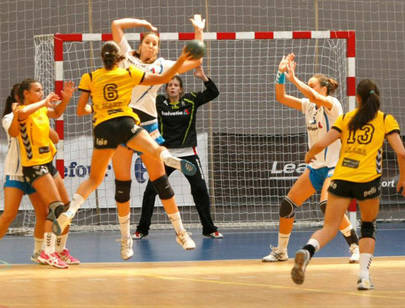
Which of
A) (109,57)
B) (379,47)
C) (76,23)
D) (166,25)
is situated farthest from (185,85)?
(109,57)

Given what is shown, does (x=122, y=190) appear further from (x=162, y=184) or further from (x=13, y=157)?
(x=13, y=157)

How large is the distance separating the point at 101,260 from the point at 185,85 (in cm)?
546

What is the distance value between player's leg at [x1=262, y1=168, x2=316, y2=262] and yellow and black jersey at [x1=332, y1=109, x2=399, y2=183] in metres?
1.61

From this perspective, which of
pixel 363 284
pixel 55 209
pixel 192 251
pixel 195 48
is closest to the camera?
pixel 363 284

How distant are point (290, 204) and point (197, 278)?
4.69 ft

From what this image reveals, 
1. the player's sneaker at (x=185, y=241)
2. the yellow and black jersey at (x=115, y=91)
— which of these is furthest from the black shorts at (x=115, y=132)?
the player's sneaker at (x=185, y=241)

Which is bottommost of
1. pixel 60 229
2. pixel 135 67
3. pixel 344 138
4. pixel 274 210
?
pixel 274 210

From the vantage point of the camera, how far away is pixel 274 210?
39.7 feet

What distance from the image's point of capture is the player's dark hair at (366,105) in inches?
225

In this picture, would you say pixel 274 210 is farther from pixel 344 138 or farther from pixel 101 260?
pixel 344 138

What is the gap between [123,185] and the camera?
7.17 metres

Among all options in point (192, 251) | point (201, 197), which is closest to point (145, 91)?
point (192, 251)

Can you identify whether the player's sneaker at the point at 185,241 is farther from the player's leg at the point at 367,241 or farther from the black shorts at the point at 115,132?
the player's leg at the point at 367,241

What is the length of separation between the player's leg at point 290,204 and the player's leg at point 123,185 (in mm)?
1375
